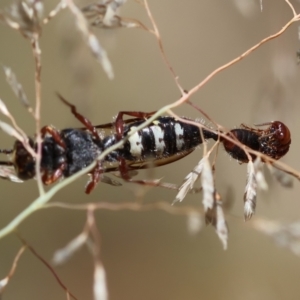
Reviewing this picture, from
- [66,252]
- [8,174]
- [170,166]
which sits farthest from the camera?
[170,166]

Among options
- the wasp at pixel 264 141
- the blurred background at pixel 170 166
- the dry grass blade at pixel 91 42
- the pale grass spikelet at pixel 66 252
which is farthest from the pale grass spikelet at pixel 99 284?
the blurred background at pixel 170 166

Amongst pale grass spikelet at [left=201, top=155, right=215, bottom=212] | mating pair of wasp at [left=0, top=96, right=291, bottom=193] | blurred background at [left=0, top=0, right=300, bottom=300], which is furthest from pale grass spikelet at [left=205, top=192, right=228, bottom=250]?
blurred background at [left=0, top=0, right=300, bottom=300]

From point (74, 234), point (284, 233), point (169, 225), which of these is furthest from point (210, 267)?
point (284, 233)

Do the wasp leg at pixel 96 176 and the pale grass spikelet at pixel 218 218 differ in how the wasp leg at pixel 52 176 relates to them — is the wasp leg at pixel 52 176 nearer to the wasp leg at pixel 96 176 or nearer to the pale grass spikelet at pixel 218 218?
the wasp leg at pixel 96 176

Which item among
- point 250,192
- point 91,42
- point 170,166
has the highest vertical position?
point 91,42

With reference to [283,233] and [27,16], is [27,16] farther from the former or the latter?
[283,233]

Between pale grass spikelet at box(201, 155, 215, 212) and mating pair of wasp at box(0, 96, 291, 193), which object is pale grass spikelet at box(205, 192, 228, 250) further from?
mating pair of wasp at box(0, 96, 291, 193)

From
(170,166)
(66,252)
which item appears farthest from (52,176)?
(170,166)

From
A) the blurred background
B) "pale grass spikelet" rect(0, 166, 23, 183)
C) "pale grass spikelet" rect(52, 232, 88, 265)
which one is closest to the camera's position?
"pale grass spikelet" rect(52, 232, 88, 265)
